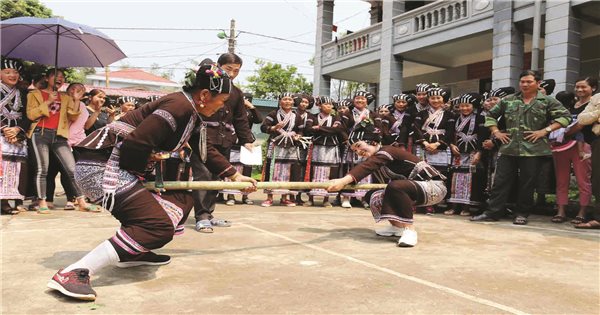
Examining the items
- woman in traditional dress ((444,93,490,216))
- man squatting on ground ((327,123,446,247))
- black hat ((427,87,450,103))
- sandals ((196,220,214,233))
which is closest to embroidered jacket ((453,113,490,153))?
woman in traditional dress ((444,93,490,216))

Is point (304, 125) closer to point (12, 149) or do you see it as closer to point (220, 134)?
point (220, 134)

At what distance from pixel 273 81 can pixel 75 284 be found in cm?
3172

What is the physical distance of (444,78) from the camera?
17.0 metres

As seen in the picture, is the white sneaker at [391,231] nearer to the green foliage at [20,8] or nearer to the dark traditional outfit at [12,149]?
the dark traditional outfit at [12,149]

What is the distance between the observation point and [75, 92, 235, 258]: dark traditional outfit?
9.98 ft

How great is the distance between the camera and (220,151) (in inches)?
219

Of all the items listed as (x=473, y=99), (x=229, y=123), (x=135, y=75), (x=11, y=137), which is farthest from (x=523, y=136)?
(x=135, y=75)

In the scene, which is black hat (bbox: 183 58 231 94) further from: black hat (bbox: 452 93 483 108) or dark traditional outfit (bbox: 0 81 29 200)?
black hat (bbox: 452 93 483 108)

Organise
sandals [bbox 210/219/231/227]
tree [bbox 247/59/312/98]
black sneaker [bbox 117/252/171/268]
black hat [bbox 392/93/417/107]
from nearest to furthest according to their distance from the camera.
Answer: black sneaker [bbox 117/252/171/268] → sandals [bbox 210/219/231/227] → black hat [bbox 392/93/417/107] → tree [bbox 247/59/312/98]

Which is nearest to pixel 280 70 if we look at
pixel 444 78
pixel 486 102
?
pixel 444 78

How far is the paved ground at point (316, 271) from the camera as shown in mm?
2707

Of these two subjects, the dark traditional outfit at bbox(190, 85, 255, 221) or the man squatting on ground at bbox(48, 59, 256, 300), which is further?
the dark traditional outfit at bbox(190, 85, 255, 221)

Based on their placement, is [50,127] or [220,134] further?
[50,127]

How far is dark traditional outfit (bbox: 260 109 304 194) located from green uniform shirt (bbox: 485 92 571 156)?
3.08 meters
